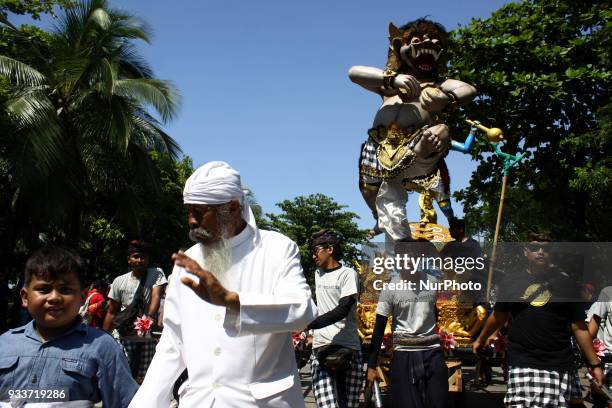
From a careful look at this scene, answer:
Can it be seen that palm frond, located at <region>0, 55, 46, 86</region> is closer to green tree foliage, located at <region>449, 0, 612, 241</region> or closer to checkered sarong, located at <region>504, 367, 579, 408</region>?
green tree foliage, located at <region>449, 0, 612, 241</region>

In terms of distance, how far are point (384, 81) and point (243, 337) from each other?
4.50 meters

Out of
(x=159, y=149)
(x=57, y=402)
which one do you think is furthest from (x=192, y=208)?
(x=159, y=149)

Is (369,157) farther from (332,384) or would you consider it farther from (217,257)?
(217,257)

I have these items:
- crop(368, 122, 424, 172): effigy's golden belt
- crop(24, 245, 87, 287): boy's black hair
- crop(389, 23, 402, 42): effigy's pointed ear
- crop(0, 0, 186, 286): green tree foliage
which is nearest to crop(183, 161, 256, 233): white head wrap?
crop(24, 245, 87, 287): boy's black hair

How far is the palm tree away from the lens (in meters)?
15.8

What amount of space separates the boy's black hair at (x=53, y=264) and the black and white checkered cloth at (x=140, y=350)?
4.51 meters

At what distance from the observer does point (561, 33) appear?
55.3ft

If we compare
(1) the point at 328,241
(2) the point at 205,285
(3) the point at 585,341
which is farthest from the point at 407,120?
(2) the point at 205,285

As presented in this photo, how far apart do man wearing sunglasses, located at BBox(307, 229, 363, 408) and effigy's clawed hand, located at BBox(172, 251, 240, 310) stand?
329 cm

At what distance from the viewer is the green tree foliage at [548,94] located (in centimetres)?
1566

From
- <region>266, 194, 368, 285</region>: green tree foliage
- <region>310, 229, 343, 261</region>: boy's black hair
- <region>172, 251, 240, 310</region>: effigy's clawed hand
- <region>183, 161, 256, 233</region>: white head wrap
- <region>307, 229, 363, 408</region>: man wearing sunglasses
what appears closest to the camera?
<region>172, 251, 240, 310</region>: effigy's clawed hand

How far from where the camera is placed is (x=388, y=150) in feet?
23.4

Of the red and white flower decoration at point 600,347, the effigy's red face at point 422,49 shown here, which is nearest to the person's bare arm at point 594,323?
the red and white flower decoration at point 600,347

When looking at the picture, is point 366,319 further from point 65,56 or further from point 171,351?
point 65,56
